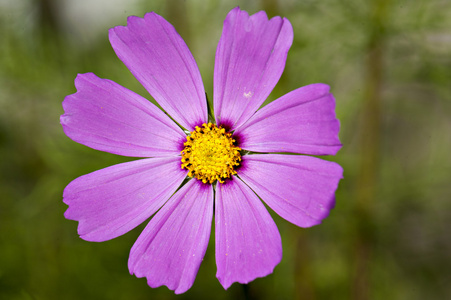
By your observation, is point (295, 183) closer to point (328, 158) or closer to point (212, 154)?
point (212, 154)

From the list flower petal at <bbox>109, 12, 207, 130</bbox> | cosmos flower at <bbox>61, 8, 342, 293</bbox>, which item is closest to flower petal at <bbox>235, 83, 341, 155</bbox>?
cosmos flower at <bbox>61, 8, 342, 293</bbox>

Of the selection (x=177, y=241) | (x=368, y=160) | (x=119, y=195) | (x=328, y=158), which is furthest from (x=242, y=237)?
(x=368, y=160)

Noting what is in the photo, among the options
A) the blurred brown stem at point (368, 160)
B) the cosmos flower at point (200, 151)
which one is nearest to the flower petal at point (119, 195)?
the cosmos flower at point (200, 151)

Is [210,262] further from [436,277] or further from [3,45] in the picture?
[3,45]

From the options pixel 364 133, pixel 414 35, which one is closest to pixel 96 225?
pixel 364 133

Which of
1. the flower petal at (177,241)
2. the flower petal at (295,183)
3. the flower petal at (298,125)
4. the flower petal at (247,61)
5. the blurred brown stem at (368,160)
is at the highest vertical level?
the flower petal at (247,61)

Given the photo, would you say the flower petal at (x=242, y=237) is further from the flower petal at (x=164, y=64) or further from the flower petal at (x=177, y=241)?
the flower petal at (x=164, y=64)

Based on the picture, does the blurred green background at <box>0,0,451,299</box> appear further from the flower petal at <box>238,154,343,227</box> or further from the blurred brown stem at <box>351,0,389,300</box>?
the flower petal at <box>238,154,343,227</box>
